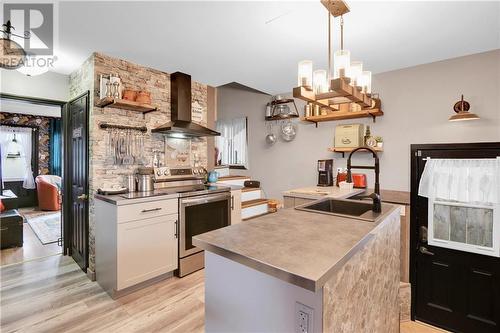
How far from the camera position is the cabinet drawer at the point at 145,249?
2445mm

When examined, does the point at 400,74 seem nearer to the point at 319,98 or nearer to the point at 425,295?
the point at 319,98

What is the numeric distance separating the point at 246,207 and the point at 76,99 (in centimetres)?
268

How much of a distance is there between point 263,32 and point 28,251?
14.2ft

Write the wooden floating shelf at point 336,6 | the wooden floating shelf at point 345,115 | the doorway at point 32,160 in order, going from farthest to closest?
the doorway at point 32,160, the wooden floating shelf at point 345,115, the wooden floating shelf at point 336,6

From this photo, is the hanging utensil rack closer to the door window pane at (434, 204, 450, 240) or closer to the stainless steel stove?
the stainless steel stove

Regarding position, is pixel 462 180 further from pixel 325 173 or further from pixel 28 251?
pixel 28 251

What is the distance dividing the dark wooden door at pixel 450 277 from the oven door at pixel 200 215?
2.23 meters

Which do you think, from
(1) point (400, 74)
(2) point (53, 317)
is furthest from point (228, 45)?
(2) point (53, 317)

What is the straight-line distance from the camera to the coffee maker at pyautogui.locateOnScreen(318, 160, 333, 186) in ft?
11.8

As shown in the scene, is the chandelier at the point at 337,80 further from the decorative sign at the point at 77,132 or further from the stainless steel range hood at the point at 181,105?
the decorative sign at the point at 77,132

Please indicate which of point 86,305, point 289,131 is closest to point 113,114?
point 86,305

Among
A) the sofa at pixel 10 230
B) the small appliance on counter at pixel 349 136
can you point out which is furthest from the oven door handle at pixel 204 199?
the sofa at pixel 10 230

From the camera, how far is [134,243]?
253 cm

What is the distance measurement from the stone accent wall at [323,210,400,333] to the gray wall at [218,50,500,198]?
165cm
